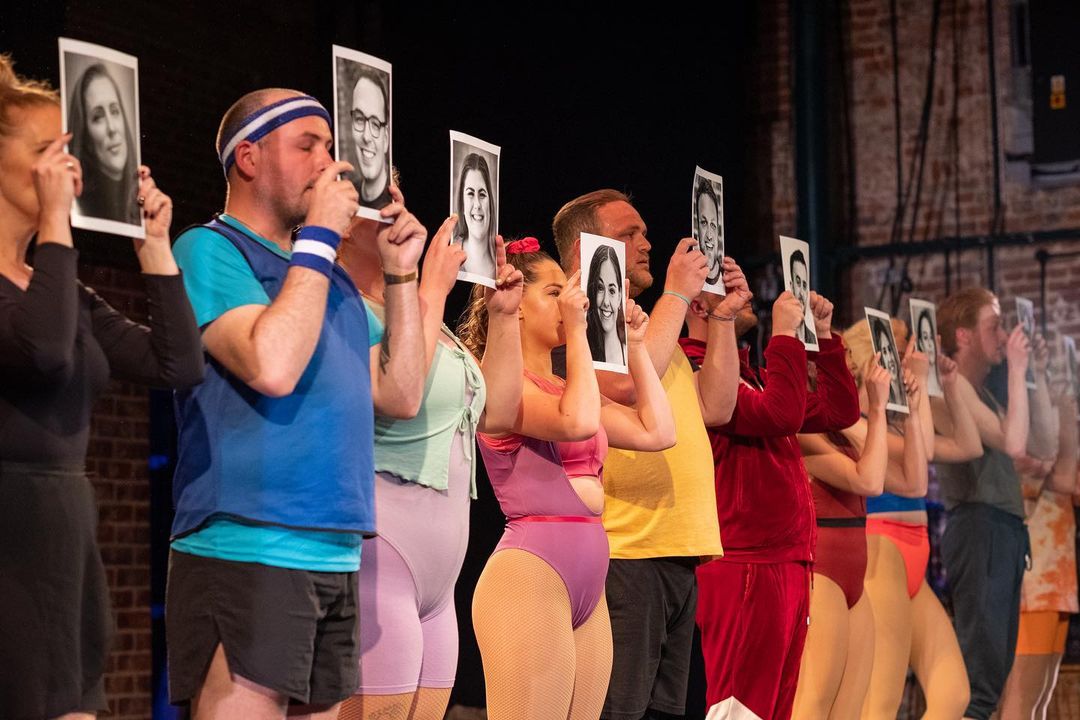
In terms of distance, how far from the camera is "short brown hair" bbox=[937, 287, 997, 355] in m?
5.29

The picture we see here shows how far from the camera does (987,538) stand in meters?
5.11

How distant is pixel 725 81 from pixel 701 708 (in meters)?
2.67

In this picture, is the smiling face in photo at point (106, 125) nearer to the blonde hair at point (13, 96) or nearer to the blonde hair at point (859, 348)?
the blonde hair at point (13, 96)

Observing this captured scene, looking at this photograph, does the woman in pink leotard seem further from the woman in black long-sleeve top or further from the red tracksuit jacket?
the woman in black long-sleeve top

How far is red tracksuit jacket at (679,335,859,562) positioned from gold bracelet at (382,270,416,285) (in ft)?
4.87

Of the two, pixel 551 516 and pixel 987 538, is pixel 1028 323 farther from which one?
pixel 551 516

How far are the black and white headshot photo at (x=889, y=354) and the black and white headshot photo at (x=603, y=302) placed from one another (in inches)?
55.5

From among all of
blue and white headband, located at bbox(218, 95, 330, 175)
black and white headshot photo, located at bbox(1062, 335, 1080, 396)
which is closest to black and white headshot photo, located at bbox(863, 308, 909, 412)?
black and white headshot photo, located at bbox(1062, 335, 1080, 396)

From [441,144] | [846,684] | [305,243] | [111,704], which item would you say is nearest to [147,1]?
[441,144]

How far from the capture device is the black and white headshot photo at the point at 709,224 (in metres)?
3.55

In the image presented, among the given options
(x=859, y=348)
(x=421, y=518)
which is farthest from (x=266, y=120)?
(x=859, y=348)

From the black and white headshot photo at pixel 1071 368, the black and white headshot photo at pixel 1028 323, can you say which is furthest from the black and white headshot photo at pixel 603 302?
the black and white headshot photo at pixel 1071 368

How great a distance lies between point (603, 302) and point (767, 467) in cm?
79

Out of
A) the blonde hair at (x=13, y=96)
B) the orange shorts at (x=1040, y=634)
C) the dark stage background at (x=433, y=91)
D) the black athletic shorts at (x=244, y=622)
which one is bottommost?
the orange shorts at (x=1040, y=634)
